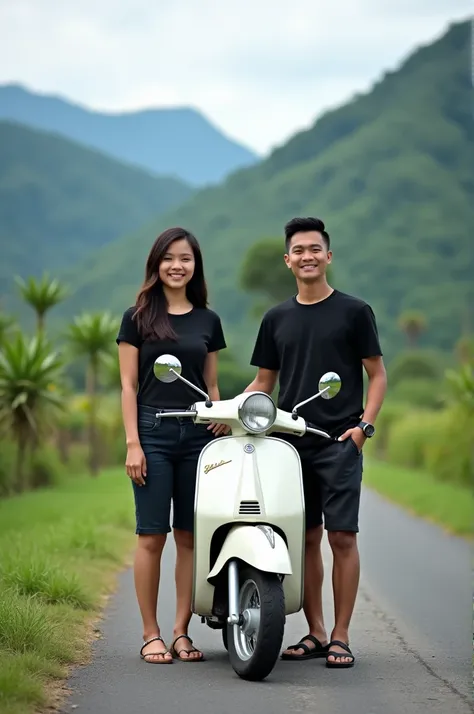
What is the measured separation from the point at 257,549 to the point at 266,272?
9347 cm

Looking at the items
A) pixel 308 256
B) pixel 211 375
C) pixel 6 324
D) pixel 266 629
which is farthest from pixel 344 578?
pixel 6 324

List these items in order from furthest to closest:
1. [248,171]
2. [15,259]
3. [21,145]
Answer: [21,145] < [248,171] < [15,259]

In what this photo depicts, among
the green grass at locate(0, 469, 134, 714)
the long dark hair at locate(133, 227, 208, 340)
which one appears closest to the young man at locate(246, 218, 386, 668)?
the long dark hair at locate(133, 227, 208, 340)

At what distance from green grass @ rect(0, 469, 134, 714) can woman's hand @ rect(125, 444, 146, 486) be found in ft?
2.47

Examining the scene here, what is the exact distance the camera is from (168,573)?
368 inches

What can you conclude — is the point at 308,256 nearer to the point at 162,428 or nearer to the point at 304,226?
the point at 304,226

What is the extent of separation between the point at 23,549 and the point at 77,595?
1811 millimetres

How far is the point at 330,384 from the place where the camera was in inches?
210

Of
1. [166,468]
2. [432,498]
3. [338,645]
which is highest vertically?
[166,468]

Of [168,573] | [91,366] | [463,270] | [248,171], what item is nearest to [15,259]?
[248,171]

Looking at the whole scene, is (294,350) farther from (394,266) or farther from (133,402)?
(394,266)

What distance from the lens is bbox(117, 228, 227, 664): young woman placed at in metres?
5.60

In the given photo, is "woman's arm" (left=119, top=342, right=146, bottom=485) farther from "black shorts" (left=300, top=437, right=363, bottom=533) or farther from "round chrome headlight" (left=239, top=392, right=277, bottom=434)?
"black shorts" (left=300, top=437, right=363, bottom=533)

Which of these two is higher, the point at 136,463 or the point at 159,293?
the point at 159,293
